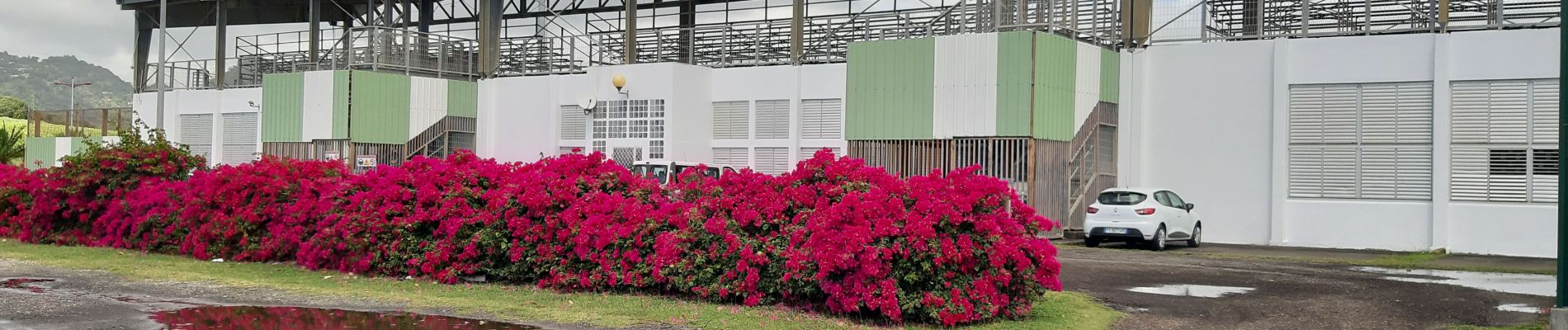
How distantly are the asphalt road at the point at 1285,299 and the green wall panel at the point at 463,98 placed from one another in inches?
733

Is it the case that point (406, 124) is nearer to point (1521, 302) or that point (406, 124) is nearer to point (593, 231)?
point (593, 231)

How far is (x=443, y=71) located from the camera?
32781mm

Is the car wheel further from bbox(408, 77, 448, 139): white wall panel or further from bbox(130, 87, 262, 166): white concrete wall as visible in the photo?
bbox(130, 87, 262, 166): white concrete wall

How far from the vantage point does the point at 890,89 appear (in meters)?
25.1

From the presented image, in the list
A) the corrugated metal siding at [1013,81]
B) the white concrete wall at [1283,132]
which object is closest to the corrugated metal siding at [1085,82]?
the white concrete wall at [1283,132]

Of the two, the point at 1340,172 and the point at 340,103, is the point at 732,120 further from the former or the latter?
the point at 1340,172

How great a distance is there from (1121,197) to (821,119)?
24.9 feet

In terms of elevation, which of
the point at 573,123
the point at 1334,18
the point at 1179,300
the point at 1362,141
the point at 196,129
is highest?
the point at 1334,18

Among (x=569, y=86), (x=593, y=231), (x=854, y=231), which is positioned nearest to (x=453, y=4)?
(x=569, y=86)

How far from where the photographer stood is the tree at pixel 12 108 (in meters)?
90.3

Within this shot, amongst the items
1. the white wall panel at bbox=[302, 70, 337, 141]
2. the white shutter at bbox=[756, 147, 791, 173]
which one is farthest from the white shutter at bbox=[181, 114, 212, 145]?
the white shutter at bbox=[756, 147, 791, 173]

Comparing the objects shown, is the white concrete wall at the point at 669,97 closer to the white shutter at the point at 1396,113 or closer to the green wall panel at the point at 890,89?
the green wall panel at the point at 890,89

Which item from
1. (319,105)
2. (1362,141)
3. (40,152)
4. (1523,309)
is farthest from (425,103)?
(1523,309)

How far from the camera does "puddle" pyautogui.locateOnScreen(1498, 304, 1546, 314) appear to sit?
494 inches
